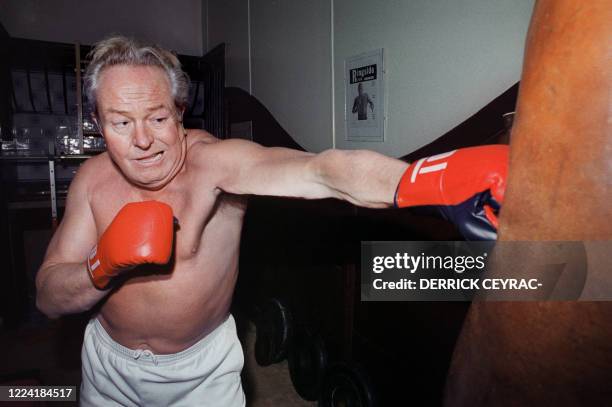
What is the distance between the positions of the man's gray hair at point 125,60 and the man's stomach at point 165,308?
68 centimetres

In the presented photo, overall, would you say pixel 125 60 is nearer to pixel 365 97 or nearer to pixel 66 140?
pixel 365 97

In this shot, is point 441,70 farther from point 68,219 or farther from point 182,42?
point 182,42

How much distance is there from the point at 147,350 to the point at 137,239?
651mm

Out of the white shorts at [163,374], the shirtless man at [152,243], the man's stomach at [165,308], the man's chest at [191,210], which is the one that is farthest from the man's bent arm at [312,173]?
the white shorts at [163,374]

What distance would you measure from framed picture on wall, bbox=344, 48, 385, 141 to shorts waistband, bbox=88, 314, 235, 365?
1552mm

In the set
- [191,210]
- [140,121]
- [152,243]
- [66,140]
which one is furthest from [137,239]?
[66,140]

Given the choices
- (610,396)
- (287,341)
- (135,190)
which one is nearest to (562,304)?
(610,396)

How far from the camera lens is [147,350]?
1.74 metres

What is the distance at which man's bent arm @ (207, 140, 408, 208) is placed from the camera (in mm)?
988

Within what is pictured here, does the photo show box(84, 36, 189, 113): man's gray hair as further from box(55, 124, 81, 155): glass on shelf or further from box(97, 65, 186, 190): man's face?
box(55, 124, 81, 155): glass on shelf

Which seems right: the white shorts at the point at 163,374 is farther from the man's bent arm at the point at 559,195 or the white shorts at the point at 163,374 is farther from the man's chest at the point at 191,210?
the man's bent arm at the point at 559,195

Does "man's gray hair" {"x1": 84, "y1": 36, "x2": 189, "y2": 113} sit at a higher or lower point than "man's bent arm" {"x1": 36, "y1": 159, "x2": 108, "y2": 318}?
higher


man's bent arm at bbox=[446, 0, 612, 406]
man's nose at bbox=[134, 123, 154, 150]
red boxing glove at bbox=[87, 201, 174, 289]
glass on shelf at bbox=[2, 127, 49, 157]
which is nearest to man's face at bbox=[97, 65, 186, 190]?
man's nose at bbox=[134, 123, 154, 150]

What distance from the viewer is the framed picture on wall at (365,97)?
2682mm
